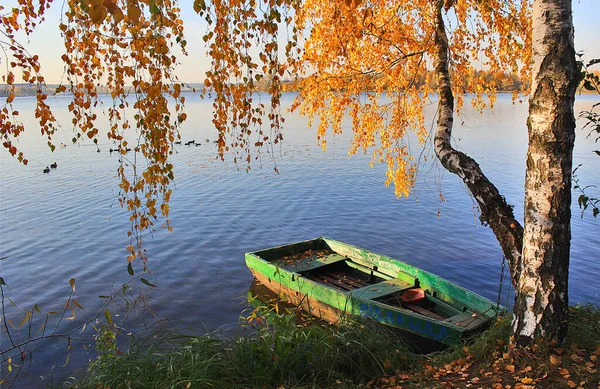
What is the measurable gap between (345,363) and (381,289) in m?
3.47

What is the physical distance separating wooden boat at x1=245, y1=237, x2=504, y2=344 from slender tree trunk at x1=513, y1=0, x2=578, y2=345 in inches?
76.3

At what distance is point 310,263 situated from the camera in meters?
10.7

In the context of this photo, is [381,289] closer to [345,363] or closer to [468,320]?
[468,320]

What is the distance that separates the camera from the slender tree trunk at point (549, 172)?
4453 mm

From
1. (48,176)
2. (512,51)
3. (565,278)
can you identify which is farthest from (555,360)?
(48,176)

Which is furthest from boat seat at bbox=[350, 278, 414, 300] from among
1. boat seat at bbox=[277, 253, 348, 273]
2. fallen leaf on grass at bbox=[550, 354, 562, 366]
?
fallen leaf on grass at bbox=[550, 354, 562, 366]

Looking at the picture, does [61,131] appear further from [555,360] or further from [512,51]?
[555,360]

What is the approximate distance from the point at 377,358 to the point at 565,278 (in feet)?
7.20

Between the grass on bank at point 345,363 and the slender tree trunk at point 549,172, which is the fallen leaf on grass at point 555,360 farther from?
the slender tree trunk at point 549,172

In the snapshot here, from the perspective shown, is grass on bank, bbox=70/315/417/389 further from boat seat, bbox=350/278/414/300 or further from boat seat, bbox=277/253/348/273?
boat seat, bbox=277/253/348/273

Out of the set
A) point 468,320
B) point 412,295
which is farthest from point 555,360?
point 412,295

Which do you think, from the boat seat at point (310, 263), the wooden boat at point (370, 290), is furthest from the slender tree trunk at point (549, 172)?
the boat seat at point (310, 263)

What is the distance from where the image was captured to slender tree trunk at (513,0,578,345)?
4.45 m

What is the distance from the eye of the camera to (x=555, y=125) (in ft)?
14.6
